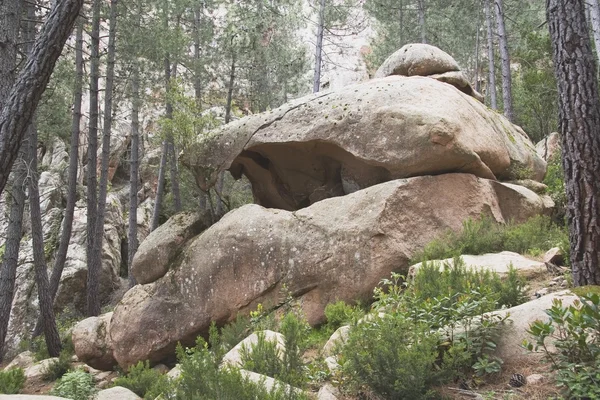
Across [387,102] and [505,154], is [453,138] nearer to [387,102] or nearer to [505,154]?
[387,102]

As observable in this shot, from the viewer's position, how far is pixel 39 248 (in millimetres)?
10820

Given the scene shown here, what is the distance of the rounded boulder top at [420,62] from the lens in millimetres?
10781

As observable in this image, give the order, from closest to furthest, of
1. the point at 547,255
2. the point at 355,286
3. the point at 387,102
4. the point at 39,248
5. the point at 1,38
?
the point at 1,38, the point at 547,255, the point at 355,286, the point at 387,102, the point at 39,248

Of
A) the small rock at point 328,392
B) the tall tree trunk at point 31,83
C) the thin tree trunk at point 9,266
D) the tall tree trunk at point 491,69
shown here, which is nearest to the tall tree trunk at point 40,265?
the thin tree trunk at point 9,266

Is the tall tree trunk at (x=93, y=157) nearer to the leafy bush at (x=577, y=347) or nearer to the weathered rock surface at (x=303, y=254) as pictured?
the weathered rock surface at (x=303, y=254)

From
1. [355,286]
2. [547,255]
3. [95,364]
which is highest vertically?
[547,255]

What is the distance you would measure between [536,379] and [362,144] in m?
5.46

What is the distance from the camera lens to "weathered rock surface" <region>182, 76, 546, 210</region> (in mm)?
8133

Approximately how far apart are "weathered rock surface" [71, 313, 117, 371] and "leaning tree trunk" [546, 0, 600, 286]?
843 cm

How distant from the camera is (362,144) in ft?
28.0

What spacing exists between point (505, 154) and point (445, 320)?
6098mm

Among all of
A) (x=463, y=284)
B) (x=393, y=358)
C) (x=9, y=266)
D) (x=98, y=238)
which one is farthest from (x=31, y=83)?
(x=98, y=238)

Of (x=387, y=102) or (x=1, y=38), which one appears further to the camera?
(x=387, y=102)

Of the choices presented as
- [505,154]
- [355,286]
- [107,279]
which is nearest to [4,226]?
[107,279]
